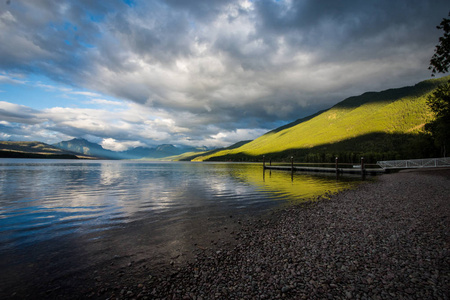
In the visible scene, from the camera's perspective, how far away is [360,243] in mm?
9562

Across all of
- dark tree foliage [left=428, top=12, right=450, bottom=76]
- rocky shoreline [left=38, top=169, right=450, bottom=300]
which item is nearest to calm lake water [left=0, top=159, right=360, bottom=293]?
rocky shoreline [left=38, top=169, right=450, bottom=300]

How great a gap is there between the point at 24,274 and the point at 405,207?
23351 millimetres

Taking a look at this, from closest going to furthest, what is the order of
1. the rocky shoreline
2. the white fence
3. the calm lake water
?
the rocky shoreline
the calm lake water
the white fence

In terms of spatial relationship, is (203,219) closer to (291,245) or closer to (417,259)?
(291,245)

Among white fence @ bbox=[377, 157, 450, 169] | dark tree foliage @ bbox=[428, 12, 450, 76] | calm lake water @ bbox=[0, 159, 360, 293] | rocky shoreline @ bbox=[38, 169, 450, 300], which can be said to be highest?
dark tree foliage @ bbox=[428, 12, 450, 76]

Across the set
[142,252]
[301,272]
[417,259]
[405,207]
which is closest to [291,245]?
[301,272]

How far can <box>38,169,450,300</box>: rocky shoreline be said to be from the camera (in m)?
6.27

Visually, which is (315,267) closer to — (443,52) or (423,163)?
(443,52)

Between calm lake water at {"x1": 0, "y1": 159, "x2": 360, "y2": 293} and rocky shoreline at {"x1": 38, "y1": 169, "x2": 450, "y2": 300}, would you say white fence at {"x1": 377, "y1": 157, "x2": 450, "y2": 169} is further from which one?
rocky shoreline at {"x1": 38, "y1": 169, "x2": 450, "y2": 300}

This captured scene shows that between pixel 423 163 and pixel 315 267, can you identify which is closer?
pixel 315 267

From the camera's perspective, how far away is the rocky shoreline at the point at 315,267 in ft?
20.6

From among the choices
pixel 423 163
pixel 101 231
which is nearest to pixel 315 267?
pixel 101 231

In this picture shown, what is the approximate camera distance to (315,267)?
7.65 metres

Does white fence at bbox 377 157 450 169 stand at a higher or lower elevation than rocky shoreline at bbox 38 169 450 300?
higher
